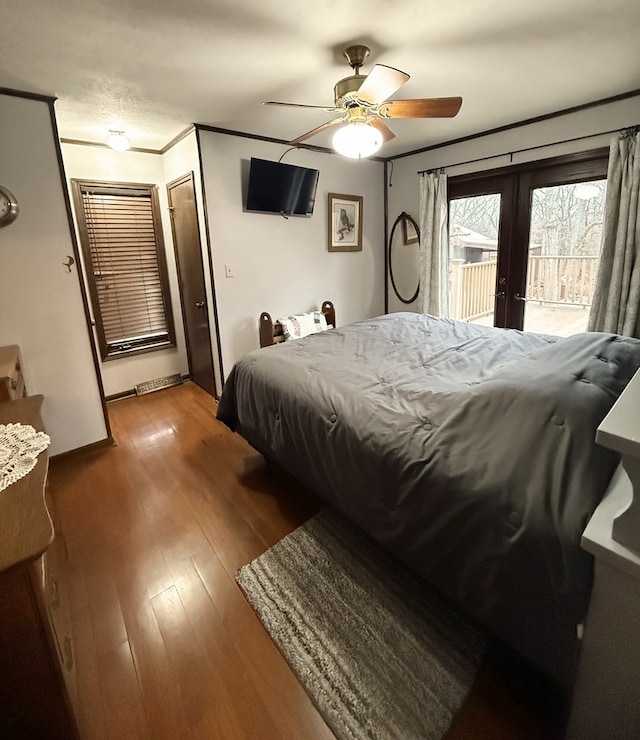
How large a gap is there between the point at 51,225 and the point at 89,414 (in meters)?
1.33

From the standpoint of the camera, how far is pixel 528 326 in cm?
361

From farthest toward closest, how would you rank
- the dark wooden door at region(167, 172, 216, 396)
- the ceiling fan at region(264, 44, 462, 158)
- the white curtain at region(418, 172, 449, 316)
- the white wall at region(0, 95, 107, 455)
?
the white curtain at region(418, 172, 449, 316)
the dark wooden door at region(167, 172, 216, 396)
the white wall at region(0, 95, 107, 455)
the ceiling fan at region(264, 44, 462, 158)

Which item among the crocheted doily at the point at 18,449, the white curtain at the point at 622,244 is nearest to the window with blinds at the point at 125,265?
the crocheted doily at the point at 18,449

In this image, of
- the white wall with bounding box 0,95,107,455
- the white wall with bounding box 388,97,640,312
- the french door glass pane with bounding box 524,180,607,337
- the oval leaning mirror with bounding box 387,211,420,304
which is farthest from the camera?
the oval leaning mirror with bounding box 387,211,420,304

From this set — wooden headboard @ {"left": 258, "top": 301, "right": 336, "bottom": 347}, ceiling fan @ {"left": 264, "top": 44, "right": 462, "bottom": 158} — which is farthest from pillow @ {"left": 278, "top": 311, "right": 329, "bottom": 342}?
ceiling fan @ {"left": 264, "top": 44, "right": 462, "bottom": 158}

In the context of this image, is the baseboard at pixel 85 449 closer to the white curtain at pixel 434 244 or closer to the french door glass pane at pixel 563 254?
the white curtain at pixel 434 244

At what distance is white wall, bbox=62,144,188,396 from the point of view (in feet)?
10.7

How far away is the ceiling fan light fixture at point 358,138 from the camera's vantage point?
2.09 metres

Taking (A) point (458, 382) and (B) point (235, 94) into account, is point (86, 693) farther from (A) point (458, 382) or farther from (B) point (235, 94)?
(B) point (235, 94)

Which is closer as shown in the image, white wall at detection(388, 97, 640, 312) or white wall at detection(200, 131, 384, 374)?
white wall at detection(388, 97, 640, 312)

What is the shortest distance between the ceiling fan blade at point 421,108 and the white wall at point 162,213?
2.53 m

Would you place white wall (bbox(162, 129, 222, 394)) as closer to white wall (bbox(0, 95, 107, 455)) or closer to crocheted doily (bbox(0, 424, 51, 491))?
white wall (bbox(0, 95, 107, 455))

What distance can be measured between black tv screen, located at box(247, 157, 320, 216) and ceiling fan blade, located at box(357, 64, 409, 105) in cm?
146

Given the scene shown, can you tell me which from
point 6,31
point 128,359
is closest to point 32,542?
point 6,31
